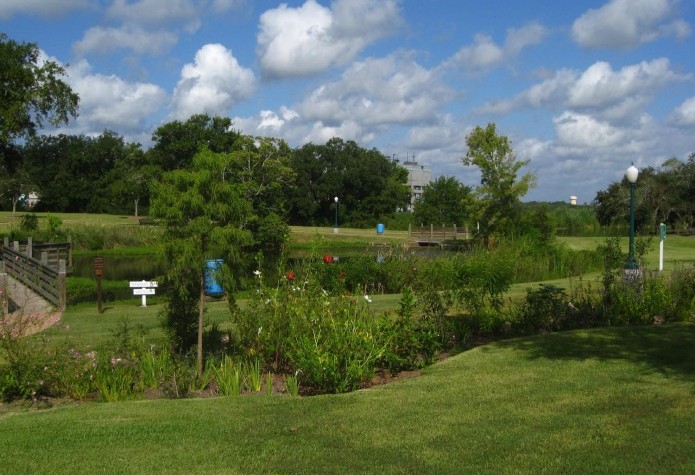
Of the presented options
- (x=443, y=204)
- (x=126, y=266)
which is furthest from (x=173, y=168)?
(x=126, y=266)

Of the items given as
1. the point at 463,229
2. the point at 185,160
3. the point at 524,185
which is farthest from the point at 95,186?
the point at 524,185

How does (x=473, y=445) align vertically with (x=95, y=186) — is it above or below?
below

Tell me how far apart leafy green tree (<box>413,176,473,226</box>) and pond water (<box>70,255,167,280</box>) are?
27.4 meters

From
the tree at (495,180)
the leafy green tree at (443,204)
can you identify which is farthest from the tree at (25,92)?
the leafy green tree at (443,204)

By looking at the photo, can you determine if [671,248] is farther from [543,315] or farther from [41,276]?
[41,276]

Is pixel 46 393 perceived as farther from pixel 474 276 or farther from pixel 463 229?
pixel 463 229

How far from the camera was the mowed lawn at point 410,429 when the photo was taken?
537cm

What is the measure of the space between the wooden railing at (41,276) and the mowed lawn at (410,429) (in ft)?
37.9

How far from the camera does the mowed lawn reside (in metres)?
5.37

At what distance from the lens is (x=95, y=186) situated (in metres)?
90.0

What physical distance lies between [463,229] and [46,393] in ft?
160

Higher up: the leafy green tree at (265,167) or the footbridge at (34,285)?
the leafy green tree at (265,167)

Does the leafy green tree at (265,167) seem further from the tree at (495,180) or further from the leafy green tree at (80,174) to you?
the leafy green tree at (80,174)

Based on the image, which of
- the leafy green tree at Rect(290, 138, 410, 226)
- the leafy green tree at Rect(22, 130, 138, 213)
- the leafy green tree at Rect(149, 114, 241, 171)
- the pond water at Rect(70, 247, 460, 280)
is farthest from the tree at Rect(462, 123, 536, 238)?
the leafy green tree at Rect(22, 130, 138, 213)
